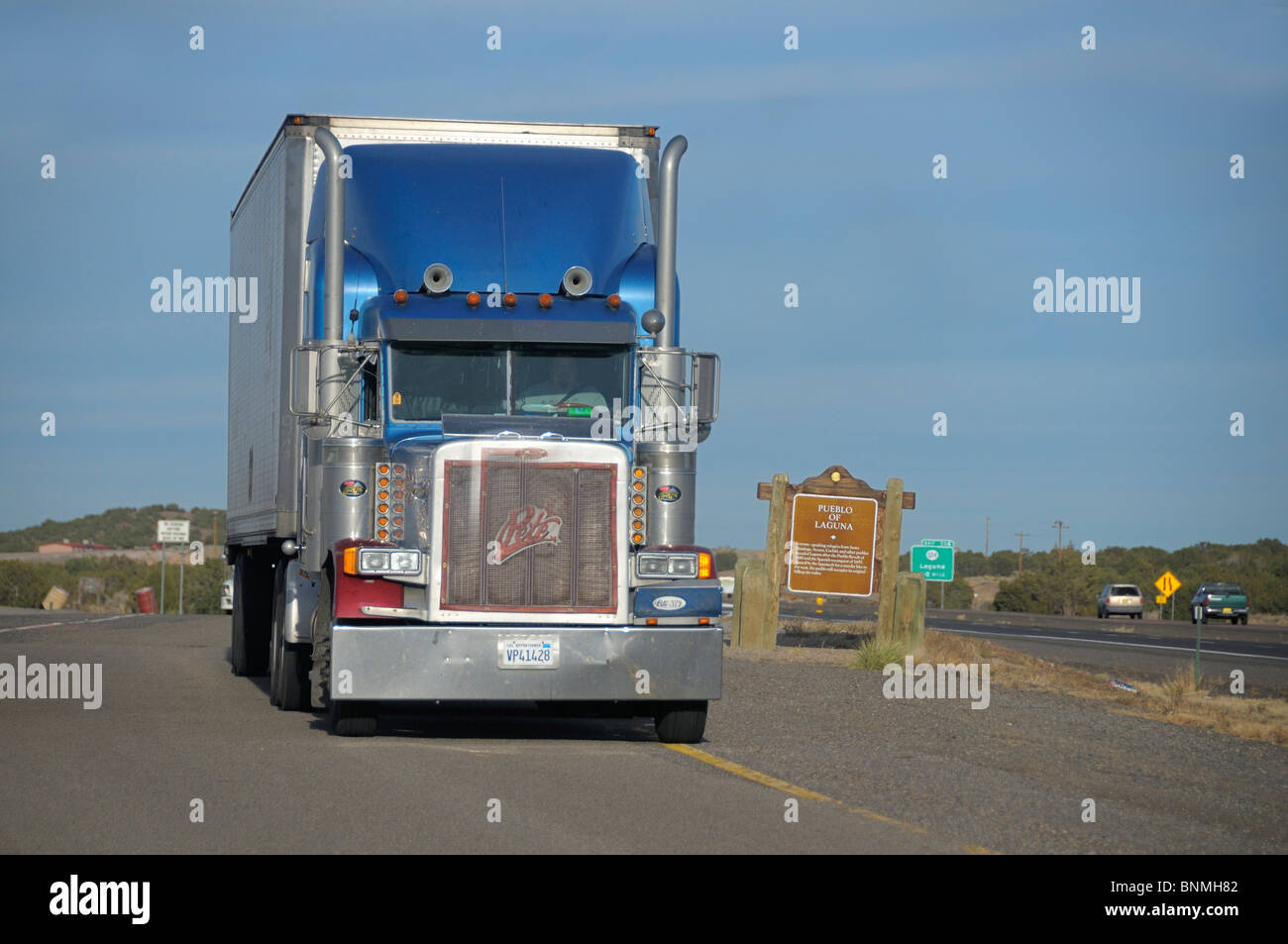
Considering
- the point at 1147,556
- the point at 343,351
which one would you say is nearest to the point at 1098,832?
the point at 343,351

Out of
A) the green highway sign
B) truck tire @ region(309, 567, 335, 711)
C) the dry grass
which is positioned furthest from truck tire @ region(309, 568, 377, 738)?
the green highway sign

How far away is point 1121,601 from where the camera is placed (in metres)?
67.6

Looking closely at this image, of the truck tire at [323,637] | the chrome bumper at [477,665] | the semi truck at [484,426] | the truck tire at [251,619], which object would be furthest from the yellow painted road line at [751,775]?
the truck tire at [251,619]

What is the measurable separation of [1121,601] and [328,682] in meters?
59.3

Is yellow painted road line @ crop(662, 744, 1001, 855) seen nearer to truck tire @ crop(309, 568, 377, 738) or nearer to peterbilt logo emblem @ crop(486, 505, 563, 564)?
peterbilt logo emblem @ crop(486, 505, 563, 564)

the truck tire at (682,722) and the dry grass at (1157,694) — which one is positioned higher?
the truck tire at (682,722)

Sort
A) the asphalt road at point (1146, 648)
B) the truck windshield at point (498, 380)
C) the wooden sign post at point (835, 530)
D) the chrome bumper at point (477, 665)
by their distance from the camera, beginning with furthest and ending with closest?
the asphalt road at point (1146, 648) < the wooden sign post at point (835, 530) < the truck windshield at point (498, 380) < the chrome bumper at point (477, 665)

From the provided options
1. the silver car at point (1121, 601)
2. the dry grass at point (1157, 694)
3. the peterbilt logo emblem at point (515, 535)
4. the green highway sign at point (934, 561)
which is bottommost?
the silver car at point (1121, 601)

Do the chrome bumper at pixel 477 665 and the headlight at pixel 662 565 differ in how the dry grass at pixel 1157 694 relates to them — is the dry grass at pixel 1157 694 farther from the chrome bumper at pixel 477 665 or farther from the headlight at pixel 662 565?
the chrome bumper at pixel 477 665

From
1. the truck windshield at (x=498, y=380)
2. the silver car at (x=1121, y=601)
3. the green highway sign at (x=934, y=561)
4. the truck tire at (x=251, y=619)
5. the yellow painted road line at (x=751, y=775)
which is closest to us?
the yellow painted road line at (x=751, y=775)

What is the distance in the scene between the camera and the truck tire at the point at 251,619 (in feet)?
63.2

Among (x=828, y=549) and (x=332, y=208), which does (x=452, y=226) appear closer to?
(x=332, y=208)

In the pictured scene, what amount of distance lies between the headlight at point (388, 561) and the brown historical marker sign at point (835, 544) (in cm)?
1489
